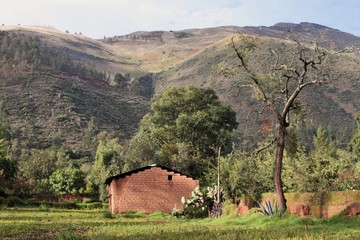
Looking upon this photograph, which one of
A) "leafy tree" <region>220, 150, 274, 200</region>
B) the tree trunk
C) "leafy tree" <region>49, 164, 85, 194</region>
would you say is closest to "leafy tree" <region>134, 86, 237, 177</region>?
"leafy tree" <region>49, 164, 85, 194</region>

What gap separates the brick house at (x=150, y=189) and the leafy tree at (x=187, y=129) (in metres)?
12.2

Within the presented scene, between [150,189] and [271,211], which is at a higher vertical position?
[150,189]

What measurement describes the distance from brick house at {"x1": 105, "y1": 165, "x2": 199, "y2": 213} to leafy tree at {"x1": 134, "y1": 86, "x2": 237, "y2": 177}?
12246 millimetres

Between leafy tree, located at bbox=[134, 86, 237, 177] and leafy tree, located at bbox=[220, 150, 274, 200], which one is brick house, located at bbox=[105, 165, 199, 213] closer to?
leafy tree, located at bbox=[220, 150, 274, 200]

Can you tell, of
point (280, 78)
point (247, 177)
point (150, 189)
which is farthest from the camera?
point (150, 189)

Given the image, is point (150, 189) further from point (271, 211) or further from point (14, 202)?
point (271, 211)

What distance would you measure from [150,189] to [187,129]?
19.5 m

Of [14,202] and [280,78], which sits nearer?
[280,78]

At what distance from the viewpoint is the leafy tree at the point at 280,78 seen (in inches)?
987

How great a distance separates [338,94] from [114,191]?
4793 inches

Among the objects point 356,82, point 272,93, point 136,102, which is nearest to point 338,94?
point 356,82

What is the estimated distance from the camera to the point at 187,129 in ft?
202

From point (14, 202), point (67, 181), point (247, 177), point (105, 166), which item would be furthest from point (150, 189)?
point (105, 166)

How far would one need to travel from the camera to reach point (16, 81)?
132250mm
